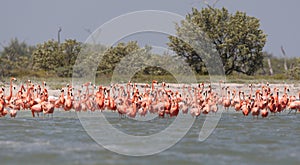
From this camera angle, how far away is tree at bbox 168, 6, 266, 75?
41219mm

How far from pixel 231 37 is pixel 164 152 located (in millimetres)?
30294

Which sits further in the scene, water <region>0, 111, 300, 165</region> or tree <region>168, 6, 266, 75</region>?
tree <region>168, 6, 266, 75</region>

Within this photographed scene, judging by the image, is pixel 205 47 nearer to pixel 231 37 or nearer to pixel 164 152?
pixel 231 37

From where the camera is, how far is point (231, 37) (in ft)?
136

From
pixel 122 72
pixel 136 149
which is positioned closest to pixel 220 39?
pixel 122 72

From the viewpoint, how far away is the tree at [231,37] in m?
41.2

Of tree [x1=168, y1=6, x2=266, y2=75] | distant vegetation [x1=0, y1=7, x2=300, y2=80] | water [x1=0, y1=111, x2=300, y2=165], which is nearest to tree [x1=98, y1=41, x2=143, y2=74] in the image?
distant vegetation [x1=0, y1=7, x2=300, y2=80]

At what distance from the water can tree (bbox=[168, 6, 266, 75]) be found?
76.2 feet

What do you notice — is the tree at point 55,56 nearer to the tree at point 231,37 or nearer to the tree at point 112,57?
the tree at point 112,57

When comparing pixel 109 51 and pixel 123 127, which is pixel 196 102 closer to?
pixel 123 127

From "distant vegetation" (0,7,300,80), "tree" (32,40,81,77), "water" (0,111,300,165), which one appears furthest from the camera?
"tree" (32,40,81,77)

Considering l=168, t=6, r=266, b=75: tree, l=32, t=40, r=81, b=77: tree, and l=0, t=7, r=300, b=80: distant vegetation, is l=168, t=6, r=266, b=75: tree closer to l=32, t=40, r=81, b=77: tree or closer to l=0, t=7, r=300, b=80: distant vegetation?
l=0, t=7, r=300, b=80: distant vegetation

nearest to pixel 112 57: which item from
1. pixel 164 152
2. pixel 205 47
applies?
pixel 205 47

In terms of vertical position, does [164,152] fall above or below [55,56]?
below
